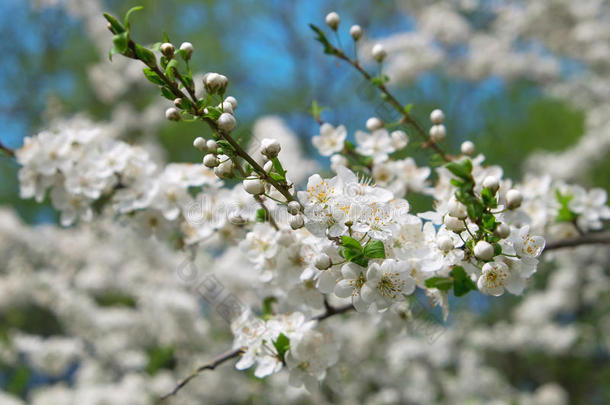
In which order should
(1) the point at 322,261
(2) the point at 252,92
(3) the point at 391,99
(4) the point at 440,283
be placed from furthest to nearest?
(2) the point at 252,92 → (3) the point at 391,99 → (4) the point at 440,283 → (1) the point at 322,261

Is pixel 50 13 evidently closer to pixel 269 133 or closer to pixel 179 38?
pixel 179 38

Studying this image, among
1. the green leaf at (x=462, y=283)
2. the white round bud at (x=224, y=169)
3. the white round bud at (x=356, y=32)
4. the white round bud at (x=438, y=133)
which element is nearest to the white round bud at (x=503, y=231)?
the green leaf at (x=462, y=283)

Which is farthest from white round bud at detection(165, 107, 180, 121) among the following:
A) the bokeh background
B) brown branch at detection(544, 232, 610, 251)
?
the bokeh background

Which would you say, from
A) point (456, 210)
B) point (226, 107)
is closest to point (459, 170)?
point (456, 210)

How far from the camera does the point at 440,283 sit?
1.21m

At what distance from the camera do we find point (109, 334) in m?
4.22

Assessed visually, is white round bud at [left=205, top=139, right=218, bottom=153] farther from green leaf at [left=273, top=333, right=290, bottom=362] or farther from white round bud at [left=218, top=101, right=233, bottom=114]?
green leaf at [left=273, top=333, right=290, bottom=362]

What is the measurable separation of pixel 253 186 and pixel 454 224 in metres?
0.47

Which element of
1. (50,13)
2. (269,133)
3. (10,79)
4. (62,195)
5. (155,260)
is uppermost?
(50,13)

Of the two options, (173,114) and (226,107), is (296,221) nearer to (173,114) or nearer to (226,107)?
(226,107)

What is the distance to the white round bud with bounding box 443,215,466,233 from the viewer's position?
1.08 meters

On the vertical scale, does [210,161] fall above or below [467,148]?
below

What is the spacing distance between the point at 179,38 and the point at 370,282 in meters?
10.7

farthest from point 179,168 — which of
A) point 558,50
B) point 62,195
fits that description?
point 558,50
